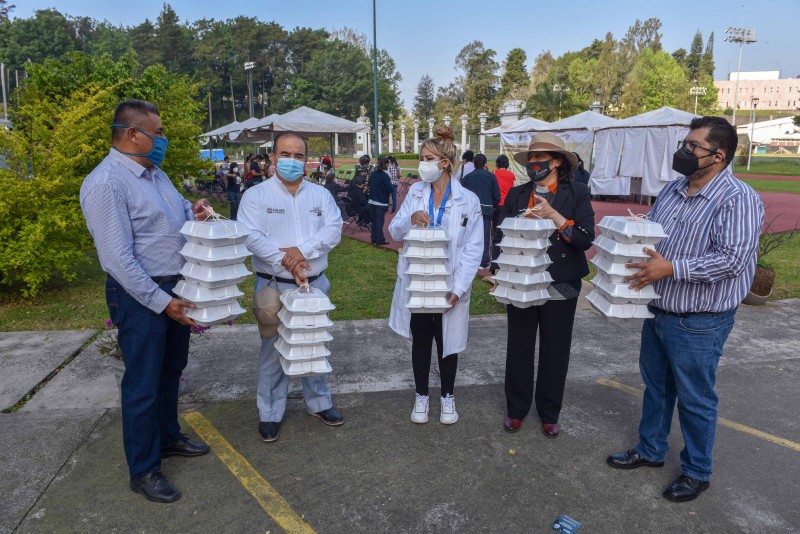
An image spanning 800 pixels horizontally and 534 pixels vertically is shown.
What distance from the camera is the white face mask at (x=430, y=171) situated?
3.53 meters

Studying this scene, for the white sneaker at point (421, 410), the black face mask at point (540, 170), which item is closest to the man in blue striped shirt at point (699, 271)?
the black face mask at point (540, 170)

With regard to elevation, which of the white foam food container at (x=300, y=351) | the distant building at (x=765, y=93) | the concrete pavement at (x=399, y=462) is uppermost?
the distant building at (x=765, y=93)

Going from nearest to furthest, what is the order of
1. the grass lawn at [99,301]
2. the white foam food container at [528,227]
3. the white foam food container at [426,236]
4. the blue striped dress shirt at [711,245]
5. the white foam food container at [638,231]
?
the blue striped dress shirt at [711,245], the white foam food container at [638,231], the white foam food container at [528,227], the white foam food container at [426,236], the grass lawn at [99,301]

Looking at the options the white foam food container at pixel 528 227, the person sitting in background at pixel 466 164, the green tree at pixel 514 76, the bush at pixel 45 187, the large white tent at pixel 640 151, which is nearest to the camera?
the white foam food container at pixel 528 227

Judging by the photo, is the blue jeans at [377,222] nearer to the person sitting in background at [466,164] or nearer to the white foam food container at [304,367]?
the person sitting in background at [466,164]

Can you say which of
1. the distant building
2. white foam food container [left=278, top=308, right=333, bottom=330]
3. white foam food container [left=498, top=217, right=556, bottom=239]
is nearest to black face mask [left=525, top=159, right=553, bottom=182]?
white foam food container [left=498, top=217, right=556, bottom=239]

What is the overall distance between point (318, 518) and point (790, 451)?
3.02m

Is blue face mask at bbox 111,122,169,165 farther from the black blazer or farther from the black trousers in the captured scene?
the black trousers

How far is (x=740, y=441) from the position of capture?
3660 mm

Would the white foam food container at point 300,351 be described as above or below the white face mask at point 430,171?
below

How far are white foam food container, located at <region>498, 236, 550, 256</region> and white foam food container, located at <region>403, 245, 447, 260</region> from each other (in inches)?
14.5

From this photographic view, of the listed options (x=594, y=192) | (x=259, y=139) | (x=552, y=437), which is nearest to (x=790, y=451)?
(x=552, y=437)

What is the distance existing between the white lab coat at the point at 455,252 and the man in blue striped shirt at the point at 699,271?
1063mm

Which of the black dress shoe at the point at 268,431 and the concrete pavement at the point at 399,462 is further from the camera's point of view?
the black dress shoe at the point at 268,431
